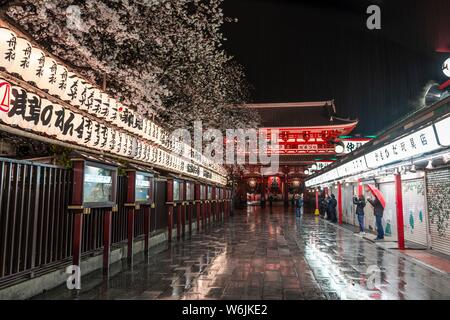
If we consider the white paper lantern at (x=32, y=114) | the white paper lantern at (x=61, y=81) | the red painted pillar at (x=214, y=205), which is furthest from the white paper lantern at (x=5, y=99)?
the red painted pillar at (x=214, y=205)

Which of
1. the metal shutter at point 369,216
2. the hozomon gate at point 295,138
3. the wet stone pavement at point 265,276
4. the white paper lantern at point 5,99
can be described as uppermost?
the hozomon gate at point 295,138

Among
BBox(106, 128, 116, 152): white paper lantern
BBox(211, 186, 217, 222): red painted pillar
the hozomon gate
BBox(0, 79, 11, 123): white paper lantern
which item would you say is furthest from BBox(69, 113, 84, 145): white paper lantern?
the hozomon gate

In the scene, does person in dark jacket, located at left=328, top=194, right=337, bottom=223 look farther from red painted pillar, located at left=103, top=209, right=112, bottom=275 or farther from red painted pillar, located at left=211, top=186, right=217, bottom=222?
red painted pillar, located at left=103, top=209, right=112, bottom=275

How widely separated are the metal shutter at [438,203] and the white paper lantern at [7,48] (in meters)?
12.9

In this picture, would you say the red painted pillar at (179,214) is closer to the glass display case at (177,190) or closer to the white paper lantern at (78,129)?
the glass display case at (177,190)

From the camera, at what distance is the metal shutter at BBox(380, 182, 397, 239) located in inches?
593

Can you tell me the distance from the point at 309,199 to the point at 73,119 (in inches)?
1784

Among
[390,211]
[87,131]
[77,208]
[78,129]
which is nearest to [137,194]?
[87,131]

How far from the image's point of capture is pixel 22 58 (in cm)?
607

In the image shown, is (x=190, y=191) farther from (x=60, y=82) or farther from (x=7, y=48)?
(x=7, y=48)

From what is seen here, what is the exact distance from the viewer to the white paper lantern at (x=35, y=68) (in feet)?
20.9

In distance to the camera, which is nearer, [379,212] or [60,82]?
[60,82]

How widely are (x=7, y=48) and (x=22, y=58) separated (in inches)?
15.7

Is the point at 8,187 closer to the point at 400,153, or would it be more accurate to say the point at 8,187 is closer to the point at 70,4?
the point at 70,4
